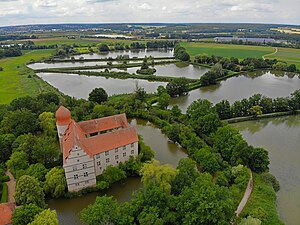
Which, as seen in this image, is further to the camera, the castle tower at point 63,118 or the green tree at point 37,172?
the castle tower at point 63,118

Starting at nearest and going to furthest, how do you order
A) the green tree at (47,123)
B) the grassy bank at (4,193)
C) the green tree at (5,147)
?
the grassy bank at (4,193) < the green tree at (5,147) < the green tree at (47,123)

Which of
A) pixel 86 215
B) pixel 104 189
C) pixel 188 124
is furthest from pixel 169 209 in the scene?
pixel 188 124

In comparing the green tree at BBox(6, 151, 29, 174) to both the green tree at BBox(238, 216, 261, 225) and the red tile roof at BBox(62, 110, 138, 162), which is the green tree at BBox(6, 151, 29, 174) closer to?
the red tile roof at BBox(62, 110, 138, 162)

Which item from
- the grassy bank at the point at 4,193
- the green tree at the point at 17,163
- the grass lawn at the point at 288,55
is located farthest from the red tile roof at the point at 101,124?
the grass lawn at the point at 288,55

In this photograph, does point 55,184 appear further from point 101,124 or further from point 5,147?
point 5,147

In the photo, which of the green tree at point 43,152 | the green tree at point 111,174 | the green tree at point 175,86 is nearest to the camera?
the green tree at point 111,174

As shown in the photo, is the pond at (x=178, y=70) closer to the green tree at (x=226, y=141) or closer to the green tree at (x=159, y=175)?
the green tree at (x=226, y=141)

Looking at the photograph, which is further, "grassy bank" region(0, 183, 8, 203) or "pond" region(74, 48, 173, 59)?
"pond" region(74, 48, 173, 59)

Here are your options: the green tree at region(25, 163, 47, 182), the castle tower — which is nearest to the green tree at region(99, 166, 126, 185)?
the green tree at region(25, 163, 47, 182)
